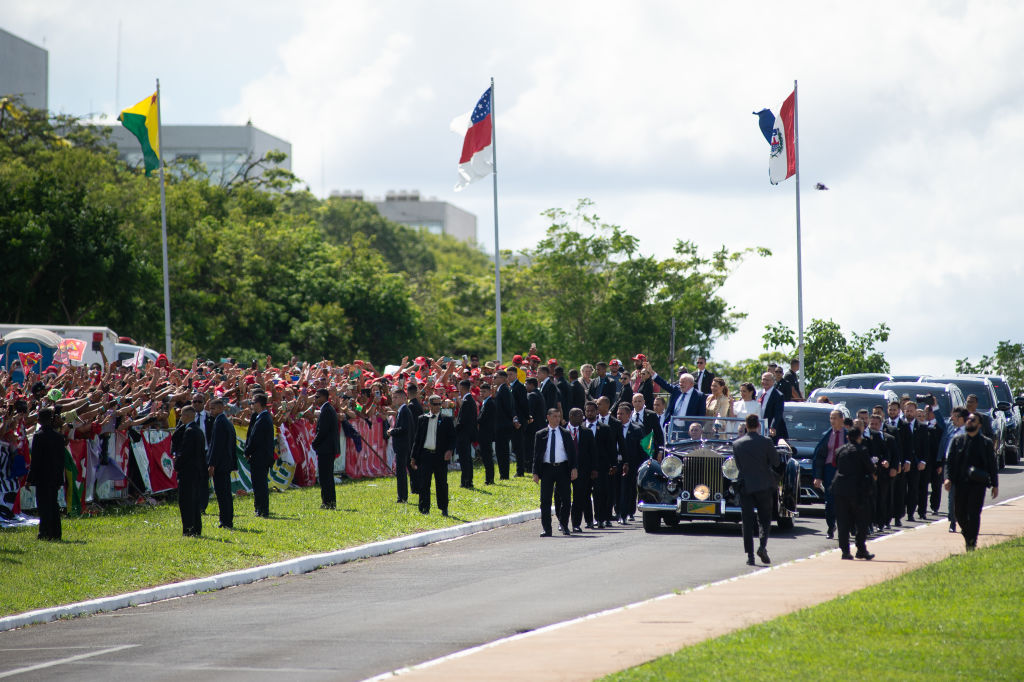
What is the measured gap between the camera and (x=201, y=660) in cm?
1045

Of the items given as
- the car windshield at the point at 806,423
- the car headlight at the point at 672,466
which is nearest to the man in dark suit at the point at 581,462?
the car headlight at the point at 672,466

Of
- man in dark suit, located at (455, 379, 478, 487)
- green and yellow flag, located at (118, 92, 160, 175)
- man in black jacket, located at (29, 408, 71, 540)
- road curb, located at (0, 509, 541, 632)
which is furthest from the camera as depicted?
green and yellow flag, located at (118, 92, 160, 175)

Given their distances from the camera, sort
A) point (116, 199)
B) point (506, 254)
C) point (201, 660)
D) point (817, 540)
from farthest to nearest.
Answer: point (506, 254)
point (116, 199)
point (817, 540)
point (201, 660)

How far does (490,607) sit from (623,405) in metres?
7.40

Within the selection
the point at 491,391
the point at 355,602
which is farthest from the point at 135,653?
the point at 491,391

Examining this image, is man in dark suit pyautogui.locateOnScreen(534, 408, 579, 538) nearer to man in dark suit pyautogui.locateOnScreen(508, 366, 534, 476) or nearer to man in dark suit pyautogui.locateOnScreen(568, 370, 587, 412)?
man in dark suit pyautogui.locateOnScreen(508, 366, 534, 476)

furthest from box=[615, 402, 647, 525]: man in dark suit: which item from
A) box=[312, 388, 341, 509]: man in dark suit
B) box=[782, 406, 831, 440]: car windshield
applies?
box=[312, 388, 341, 509]: man in dark suit

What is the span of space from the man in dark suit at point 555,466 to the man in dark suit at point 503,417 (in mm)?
5763

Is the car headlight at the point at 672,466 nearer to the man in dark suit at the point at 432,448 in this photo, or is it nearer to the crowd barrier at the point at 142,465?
the man in dark suit at the point at 432,448

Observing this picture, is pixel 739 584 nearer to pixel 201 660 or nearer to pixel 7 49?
pixel 201 660

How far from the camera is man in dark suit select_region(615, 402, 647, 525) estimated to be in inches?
782

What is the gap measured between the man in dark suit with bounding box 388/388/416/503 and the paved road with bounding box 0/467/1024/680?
3256 mm

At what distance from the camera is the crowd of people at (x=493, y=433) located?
16.7m

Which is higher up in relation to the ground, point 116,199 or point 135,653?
point 116,199
